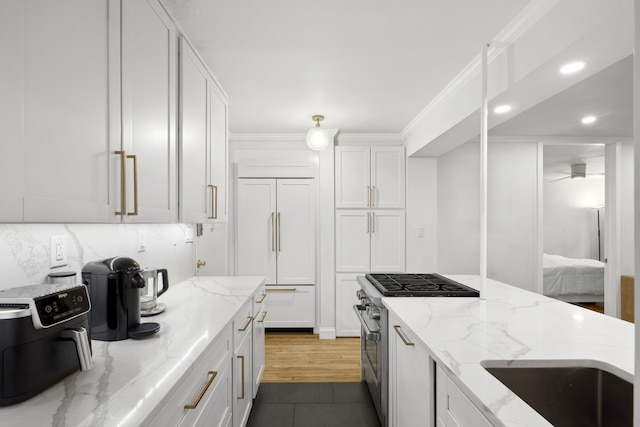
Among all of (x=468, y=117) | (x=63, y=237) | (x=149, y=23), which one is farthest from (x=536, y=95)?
(x=63, y=237)

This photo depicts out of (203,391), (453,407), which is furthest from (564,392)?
(203,391)

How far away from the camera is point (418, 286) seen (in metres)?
2.18

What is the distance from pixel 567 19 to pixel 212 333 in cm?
199

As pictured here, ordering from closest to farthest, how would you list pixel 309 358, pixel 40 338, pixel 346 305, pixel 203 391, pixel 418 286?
pixel 40 338
pixel 203 391
pixel 418 286
pixel 309 358
pixel 346 305

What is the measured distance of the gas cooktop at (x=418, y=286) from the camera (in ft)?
6.52

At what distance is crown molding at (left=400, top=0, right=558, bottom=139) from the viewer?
166 centimetres

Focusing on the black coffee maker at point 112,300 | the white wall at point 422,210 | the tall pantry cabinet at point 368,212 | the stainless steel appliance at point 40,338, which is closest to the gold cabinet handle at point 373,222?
the tall pantry cabinet at point 368,212

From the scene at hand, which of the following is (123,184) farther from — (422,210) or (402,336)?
(422,210)

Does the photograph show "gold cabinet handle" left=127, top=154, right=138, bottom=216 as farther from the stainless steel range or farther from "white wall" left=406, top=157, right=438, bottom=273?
"white wall" left=406, top=157, right=438, bottom=273

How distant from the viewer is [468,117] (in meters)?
2.54

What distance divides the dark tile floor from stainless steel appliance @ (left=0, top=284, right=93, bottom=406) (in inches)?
68.1

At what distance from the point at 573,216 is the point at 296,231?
6.02 m

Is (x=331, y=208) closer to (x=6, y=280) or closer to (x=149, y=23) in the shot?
(x=149, y=23)

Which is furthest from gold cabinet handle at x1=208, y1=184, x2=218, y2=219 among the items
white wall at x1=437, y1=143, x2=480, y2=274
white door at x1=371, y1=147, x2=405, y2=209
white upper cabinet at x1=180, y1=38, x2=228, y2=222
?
white wall at x1=437, y1=143, x2=480, y2=274
